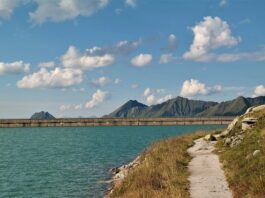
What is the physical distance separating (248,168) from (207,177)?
3.56m

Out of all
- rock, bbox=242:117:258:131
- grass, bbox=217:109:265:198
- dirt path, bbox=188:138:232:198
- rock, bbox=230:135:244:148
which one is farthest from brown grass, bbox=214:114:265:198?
rock, bbox=242:117:258:131

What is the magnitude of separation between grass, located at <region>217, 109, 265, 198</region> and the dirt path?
20.3 inches

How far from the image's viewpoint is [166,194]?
78.9 ft

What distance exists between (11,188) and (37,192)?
3623 mm

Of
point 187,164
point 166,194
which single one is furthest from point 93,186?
point 166,194

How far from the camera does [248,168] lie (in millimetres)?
27141

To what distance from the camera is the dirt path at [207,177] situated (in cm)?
2477

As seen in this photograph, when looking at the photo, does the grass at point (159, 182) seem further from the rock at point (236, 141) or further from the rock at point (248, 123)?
the rock at point (248, 123)

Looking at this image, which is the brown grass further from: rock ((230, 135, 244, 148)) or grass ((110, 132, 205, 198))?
grass ((110, 132, 205, 198))

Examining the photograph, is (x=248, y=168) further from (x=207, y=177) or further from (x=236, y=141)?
(x=236, y=141)

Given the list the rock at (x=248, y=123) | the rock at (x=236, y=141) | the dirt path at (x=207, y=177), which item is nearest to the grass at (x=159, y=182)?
the dirt path at (x=207, y=177)

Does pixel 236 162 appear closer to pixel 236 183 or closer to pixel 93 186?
pixel 236 183

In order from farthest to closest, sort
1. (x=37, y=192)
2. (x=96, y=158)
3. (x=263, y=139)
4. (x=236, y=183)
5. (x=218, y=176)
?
(x=96, y=158)
(x=37, y=192)
(x=263, y=139)
(x=218, y=176)
(x=236, y=183)

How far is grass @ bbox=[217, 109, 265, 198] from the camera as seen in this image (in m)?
22.5
